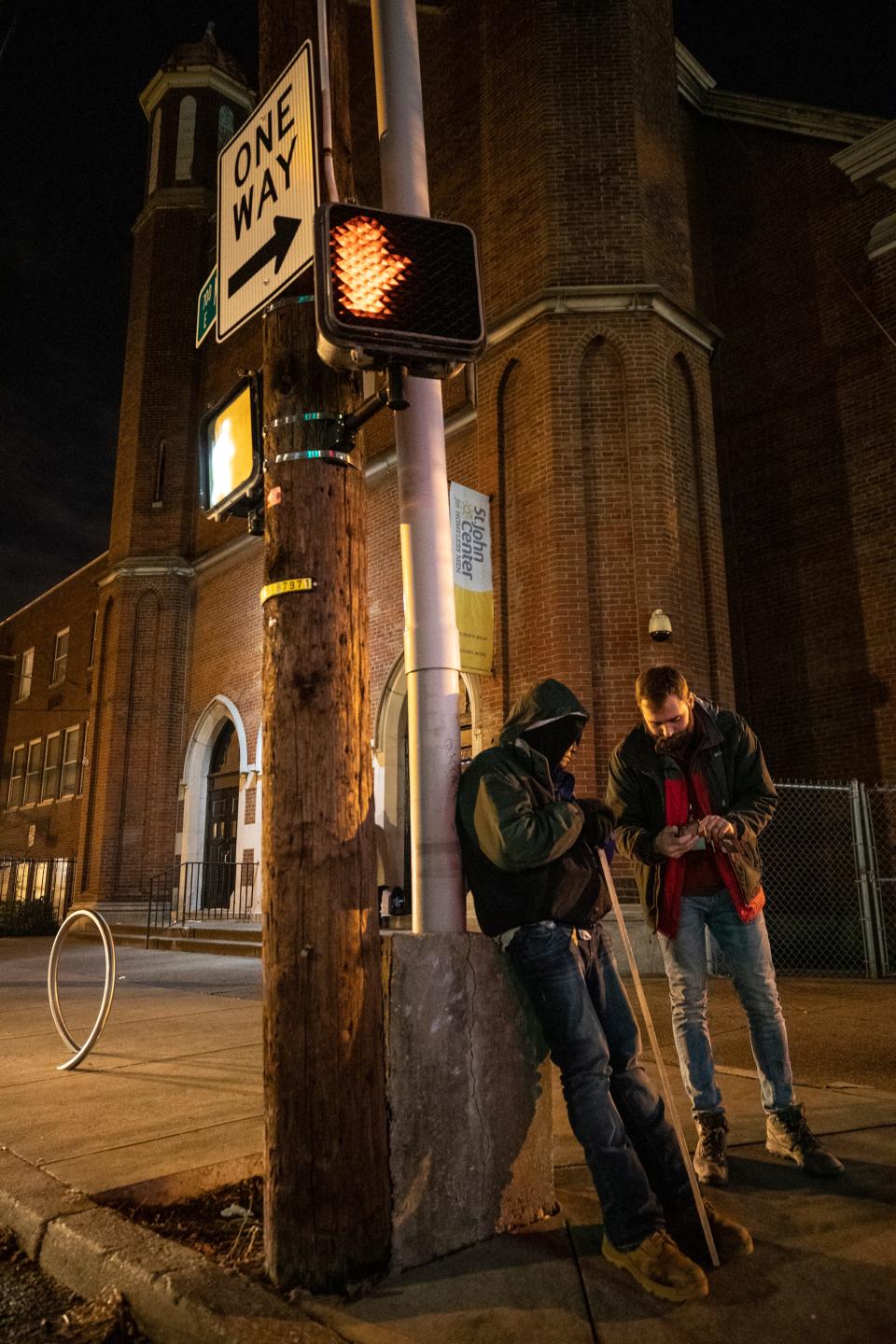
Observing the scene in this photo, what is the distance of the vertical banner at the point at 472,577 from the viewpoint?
35.2 feet

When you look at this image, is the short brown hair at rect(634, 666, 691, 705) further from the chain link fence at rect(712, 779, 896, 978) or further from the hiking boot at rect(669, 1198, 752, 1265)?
the chain link fence at rect(712, 779, 896, 978)

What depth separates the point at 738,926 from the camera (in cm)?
356

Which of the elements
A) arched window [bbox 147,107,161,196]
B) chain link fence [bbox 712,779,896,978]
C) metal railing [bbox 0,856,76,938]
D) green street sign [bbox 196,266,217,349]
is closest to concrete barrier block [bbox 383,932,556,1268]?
green street sign [bbox 196,266,217,349]

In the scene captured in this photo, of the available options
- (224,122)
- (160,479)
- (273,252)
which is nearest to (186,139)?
(224,122)

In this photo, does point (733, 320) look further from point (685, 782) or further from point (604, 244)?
point (685, 782)

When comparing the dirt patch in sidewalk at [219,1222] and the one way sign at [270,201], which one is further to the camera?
the one way sign at [270,201]

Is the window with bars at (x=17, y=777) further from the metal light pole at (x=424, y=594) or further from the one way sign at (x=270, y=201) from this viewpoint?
the metal light pole at (x=424, y=594)

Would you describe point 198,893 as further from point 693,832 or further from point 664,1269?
point 664,1269

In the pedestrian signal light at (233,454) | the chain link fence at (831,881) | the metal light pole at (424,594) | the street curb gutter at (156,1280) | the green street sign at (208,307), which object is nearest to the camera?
the street curb gutter at (156,1280)

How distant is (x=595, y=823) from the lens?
2.96m

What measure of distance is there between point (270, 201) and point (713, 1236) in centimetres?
396

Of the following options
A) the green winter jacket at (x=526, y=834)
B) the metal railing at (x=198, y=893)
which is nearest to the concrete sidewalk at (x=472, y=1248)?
the green winter jacket at (x=526, y=834)

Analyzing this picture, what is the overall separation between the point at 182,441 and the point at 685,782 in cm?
1786

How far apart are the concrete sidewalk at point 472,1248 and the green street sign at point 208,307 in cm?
342
